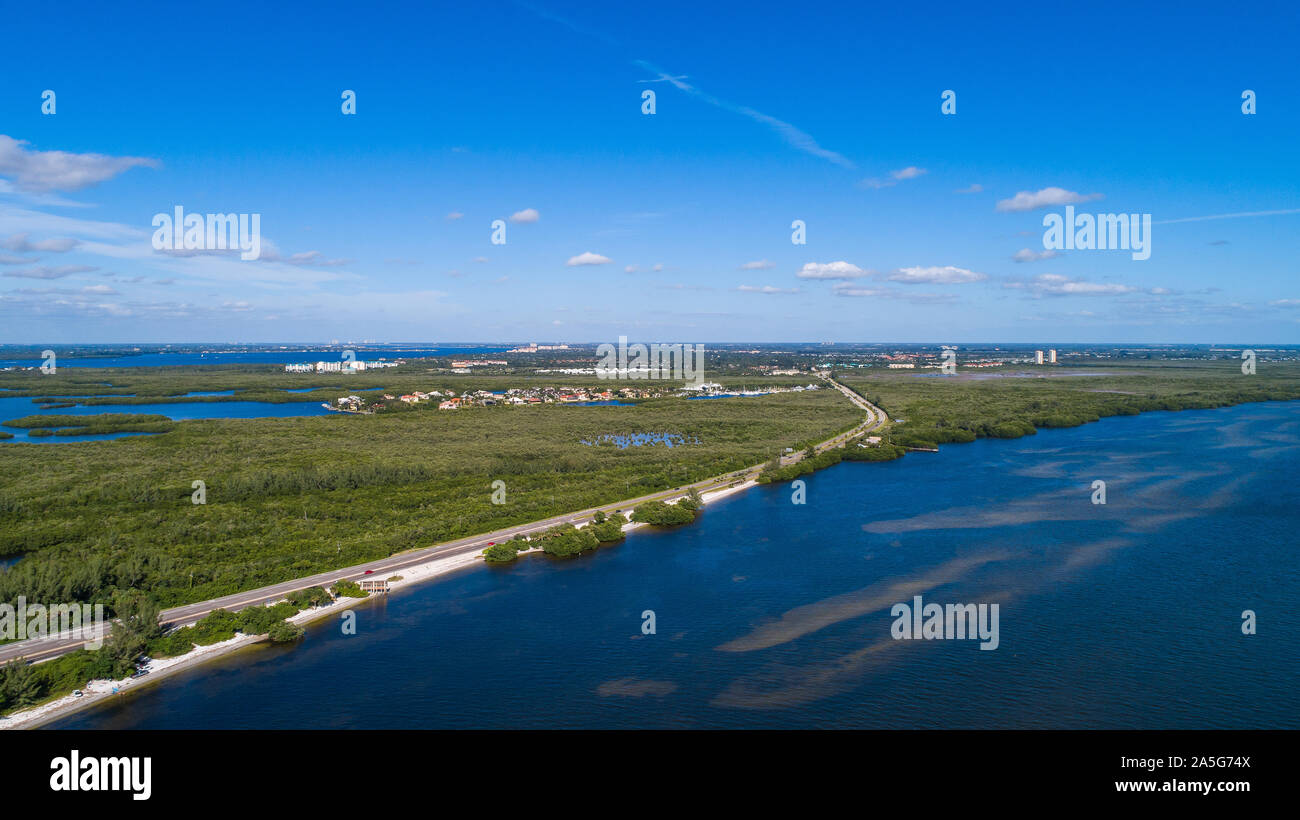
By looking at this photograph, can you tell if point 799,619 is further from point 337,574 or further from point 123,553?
point 123,553

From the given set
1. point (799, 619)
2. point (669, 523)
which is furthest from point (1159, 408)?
point (799, 619)

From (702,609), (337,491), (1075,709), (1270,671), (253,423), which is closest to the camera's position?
(1075,709)

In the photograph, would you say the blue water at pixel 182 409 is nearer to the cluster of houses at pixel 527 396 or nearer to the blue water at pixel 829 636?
the cluster of houses at pixel 527 396

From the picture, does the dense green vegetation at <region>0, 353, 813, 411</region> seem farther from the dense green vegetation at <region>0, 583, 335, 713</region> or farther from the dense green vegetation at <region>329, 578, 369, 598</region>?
the dense green vegetation at <region>0, 583, 335, 713</region>

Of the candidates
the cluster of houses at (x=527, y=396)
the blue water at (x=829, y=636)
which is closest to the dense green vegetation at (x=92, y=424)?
the cluster of houses at (x=527, y=396)

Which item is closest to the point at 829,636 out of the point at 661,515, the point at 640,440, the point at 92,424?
the point at 661,515

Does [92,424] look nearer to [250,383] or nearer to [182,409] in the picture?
[182,409]

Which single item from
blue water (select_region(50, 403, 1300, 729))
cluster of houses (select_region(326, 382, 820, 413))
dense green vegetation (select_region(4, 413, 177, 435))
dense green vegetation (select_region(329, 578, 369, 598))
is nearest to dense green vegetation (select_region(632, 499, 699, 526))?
blue water (select_region(50, 403, 1300, 729))
